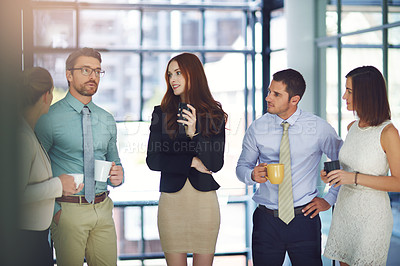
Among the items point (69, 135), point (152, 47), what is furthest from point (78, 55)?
point (152, 47)

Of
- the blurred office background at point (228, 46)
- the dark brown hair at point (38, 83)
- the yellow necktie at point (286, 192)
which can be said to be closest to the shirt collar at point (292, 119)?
the yellow necktie at point (286, 192)

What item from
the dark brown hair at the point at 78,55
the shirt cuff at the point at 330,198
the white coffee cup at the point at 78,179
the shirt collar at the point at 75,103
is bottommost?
the shirt cuff at the point at 330,198

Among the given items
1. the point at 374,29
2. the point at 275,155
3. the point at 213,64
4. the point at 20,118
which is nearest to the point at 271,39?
the point at 213,64

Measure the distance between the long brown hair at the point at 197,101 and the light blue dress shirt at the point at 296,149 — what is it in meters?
0.22

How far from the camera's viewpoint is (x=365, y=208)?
2031 millimetres

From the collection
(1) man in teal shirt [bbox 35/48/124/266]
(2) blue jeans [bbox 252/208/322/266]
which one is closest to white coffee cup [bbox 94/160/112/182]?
(1) man in teal shirt [bbox 35/48/124/266]

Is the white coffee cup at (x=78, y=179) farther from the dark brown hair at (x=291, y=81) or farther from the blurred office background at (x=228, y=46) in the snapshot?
the blurred office background at (x=228, y=46)

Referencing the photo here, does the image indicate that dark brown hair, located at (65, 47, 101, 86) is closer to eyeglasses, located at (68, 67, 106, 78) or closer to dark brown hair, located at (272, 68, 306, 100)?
eyeglasses, located at (68, 67, 106, 78)

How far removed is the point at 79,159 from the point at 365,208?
3.87 feet

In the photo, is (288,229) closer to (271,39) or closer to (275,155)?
(275,155)

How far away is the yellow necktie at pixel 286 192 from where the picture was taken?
2182 millimetres

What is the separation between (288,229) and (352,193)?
318mm

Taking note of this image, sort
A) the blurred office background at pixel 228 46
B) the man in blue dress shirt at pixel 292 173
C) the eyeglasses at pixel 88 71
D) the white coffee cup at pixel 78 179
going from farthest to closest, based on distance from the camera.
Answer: the blurred office background at pixel 228 46
the man in blue dress shirt at pixel 292 173
the eyeglasses at pixel 88 71
the white coffee cup at pixel 78 179

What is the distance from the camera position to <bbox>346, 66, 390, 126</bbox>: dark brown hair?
1996 millimetres
